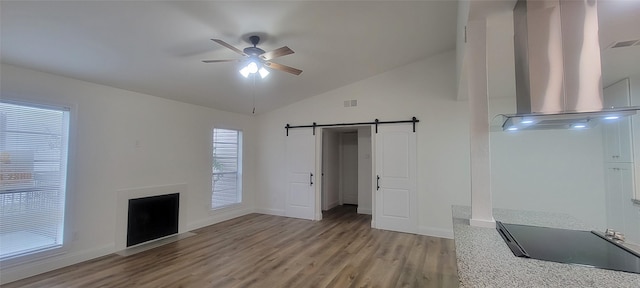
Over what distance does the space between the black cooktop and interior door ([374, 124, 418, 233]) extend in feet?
10.2

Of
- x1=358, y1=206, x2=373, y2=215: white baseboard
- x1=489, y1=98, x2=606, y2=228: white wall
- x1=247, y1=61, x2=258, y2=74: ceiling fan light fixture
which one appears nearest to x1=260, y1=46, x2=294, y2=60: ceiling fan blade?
x1=247, y1=61, x2=258, y2=74: ceiling fan light fixture

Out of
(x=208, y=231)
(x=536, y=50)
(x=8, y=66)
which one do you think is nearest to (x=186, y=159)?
(x=208, y=231)

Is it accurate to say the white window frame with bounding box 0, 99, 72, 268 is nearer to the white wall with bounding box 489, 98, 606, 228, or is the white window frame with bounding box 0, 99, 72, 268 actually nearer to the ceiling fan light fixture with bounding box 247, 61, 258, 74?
the ceiling fan light fixture with bounding box 247, 61, 258, 74

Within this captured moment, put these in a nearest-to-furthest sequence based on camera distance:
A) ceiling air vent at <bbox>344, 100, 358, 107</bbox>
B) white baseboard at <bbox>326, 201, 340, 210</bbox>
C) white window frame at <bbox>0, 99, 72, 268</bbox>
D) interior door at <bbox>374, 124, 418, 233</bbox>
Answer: white window frame at <bbox>0, 99, 72, 268</bbox> < interior door at <bbox>374, 124, 418, 233</bbox> < ceiling air vent at <bbox>344, 100, 358, 107</bbox> < white baseboard at <bbox>326, 201, 340, 210</bbox>

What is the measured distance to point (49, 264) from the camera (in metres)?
3.40

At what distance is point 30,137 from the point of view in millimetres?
3350

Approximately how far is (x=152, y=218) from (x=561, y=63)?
557cm

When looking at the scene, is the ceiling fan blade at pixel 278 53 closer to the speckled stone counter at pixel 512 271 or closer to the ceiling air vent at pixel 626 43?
the speckled stone counter at pixel 512 271

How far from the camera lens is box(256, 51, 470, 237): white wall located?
4828 mm

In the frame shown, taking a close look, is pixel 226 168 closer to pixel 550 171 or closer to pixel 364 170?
pixel 364 170

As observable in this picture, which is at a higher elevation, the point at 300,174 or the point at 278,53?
the point at 278,53

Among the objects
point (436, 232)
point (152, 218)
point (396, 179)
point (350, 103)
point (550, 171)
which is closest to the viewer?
point (550, 171)

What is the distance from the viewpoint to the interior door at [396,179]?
16.9 feet

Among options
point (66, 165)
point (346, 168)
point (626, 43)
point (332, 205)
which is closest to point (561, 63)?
point (626, 43)
